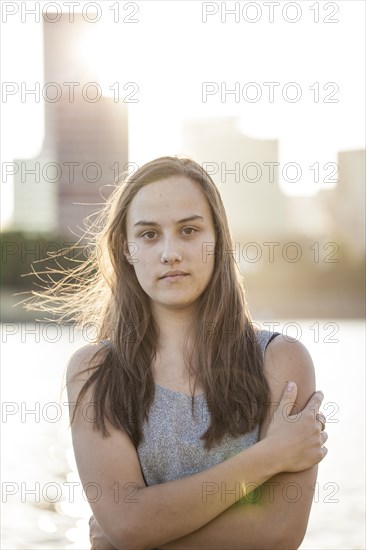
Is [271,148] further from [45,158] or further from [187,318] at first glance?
[187,318]

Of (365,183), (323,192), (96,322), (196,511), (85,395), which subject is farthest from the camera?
(323,192)

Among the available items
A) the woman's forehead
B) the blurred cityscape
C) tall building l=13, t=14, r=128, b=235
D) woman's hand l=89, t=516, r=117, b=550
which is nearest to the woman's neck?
the woman's forehead

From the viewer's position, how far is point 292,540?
3.01 meters

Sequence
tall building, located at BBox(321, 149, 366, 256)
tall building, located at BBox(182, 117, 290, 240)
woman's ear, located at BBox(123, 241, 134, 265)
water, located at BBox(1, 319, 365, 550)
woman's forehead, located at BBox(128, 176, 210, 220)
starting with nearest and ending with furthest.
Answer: woman's forehead, located at BBox(128, 176, 210, 220), woman's ear, located at BBox(123, 241, 134, 265), water, located at BBox(1, 319, 365, 550), tall building, located at BBox(321, 149, 366, 256), tall building, located at BBox(182, 117, 290, 240)

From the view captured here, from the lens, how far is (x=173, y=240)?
3.08 meters

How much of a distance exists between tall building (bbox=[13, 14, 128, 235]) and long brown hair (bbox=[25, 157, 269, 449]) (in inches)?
2026

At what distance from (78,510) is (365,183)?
6461 centimetres

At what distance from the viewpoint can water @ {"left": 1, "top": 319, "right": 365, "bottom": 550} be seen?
614cm

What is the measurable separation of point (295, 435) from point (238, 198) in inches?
3018

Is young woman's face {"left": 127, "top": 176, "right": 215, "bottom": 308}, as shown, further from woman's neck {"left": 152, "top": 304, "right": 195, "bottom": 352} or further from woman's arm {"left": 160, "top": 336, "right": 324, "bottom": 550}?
woman's arm {"left": 160, "top": 336, "right": 324, "bottom": 550}

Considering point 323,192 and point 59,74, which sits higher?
point 59,74

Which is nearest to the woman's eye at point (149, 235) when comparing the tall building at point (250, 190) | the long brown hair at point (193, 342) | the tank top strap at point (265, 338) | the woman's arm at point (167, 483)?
the long brown hair at point (193, 342)

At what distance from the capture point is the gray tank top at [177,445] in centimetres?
303

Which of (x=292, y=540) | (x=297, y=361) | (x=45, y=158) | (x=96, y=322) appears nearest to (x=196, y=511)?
(x=292, y=540)
